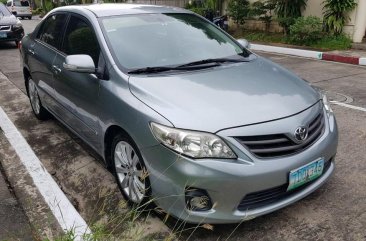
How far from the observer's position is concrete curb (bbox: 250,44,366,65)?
344 inches

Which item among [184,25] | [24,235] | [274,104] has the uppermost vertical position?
[184,25]

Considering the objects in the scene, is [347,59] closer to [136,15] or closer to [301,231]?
[136,15]

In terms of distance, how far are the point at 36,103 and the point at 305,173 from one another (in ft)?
13.4

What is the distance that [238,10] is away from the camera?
519 inches

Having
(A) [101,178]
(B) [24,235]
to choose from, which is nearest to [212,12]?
(A) [101,178]

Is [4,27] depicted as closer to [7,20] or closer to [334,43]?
[7,20]

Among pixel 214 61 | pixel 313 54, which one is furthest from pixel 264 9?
pixel 214 61

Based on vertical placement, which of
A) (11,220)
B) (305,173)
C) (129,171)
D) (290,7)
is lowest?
(11,220)

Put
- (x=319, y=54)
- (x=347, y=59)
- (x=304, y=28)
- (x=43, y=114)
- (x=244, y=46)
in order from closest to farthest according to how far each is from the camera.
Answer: (x=244, y=46) < (x=43, y=114) < (x=347, y=59) < (x=319, y=54) < (x=304, y=28)

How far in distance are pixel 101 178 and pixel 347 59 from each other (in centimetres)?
711

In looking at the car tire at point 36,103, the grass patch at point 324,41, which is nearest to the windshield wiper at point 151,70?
the car tire at point 36,103

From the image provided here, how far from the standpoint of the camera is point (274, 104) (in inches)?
110

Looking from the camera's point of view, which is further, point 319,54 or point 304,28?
point 304,28

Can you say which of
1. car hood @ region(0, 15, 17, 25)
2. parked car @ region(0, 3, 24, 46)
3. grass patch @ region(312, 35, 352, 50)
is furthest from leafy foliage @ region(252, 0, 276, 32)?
car hood @ region(0, 15, 17, 25)
